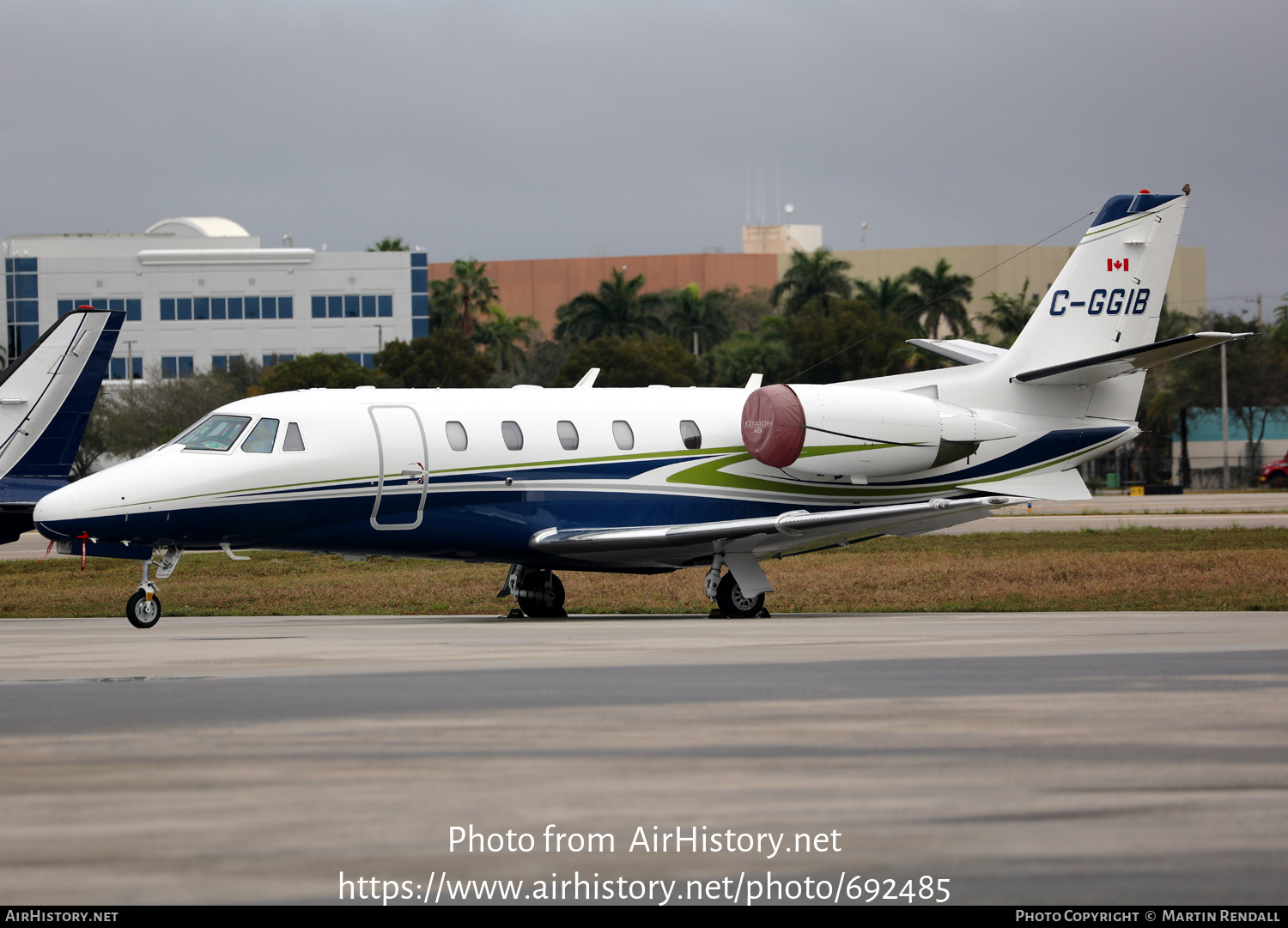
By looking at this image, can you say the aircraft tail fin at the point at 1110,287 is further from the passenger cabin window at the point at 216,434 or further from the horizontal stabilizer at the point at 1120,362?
the passenger cabin window at the point at 216,434

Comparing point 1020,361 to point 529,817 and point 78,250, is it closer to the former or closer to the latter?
point 529,817

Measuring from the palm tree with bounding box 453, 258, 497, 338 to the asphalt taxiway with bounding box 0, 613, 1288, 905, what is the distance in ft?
385

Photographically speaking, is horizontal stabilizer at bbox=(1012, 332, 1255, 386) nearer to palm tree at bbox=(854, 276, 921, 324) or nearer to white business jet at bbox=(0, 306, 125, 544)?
white business jet at bbox=(0, 306, 125, 544)

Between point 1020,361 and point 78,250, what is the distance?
11172 centimetres

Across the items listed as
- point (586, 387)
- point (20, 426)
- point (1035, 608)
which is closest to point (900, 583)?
point (1035, 608)

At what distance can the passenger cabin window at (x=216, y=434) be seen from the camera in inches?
787

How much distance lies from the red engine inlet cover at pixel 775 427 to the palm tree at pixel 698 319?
88.6 m

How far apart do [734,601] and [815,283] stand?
92.3 meters

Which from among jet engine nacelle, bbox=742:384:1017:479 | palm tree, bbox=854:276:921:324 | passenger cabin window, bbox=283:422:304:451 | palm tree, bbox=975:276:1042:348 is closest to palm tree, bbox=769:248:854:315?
palm tree, bbox=854:276:921:324

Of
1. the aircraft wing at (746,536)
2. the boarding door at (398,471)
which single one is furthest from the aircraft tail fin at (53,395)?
the aircraft wing at (746,536)

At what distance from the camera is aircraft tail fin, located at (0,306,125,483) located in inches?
932

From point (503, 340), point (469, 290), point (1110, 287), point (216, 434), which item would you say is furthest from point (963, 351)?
point (469, 290)

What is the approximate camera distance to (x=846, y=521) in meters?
21.1
